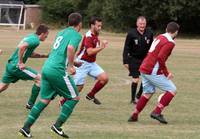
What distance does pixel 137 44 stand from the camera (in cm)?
1412

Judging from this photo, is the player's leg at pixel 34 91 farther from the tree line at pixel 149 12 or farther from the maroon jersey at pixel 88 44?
the tree line at pixel 149 12

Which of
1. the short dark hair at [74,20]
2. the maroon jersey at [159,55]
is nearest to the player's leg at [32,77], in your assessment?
the maroon jersey at [159,55]

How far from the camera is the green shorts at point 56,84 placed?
930 centimetres

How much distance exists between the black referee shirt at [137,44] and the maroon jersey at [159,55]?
9.01ft

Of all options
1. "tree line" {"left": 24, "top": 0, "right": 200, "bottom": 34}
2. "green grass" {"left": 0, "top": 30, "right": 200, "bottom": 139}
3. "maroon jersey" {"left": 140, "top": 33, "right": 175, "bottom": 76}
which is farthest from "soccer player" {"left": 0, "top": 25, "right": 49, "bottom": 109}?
"tree line" {"left": 24, "top": 0, "right": 200, "bottom": 34}

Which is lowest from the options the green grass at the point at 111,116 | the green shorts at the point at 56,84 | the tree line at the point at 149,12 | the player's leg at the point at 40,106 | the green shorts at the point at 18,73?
the tree line at the point at 149,12

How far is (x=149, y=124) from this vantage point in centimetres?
1115

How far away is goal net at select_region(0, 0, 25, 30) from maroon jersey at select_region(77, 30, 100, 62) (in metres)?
55.9

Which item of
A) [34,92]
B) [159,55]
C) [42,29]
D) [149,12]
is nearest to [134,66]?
[34,92]

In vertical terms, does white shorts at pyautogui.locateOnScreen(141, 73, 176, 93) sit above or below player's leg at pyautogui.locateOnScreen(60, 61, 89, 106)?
above

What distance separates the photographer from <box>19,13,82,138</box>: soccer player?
927 centimetres

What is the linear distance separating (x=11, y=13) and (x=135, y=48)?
59503 millimetres

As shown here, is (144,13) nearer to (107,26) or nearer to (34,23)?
(107,26)

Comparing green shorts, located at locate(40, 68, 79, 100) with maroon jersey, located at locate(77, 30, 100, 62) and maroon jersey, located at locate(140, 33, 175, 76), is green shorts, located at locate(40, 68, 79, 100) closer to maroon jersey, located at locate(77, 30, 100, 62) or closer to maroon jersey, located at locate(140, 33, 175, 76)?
maroon jersey, located at locate(140, 33, 175, 76)
